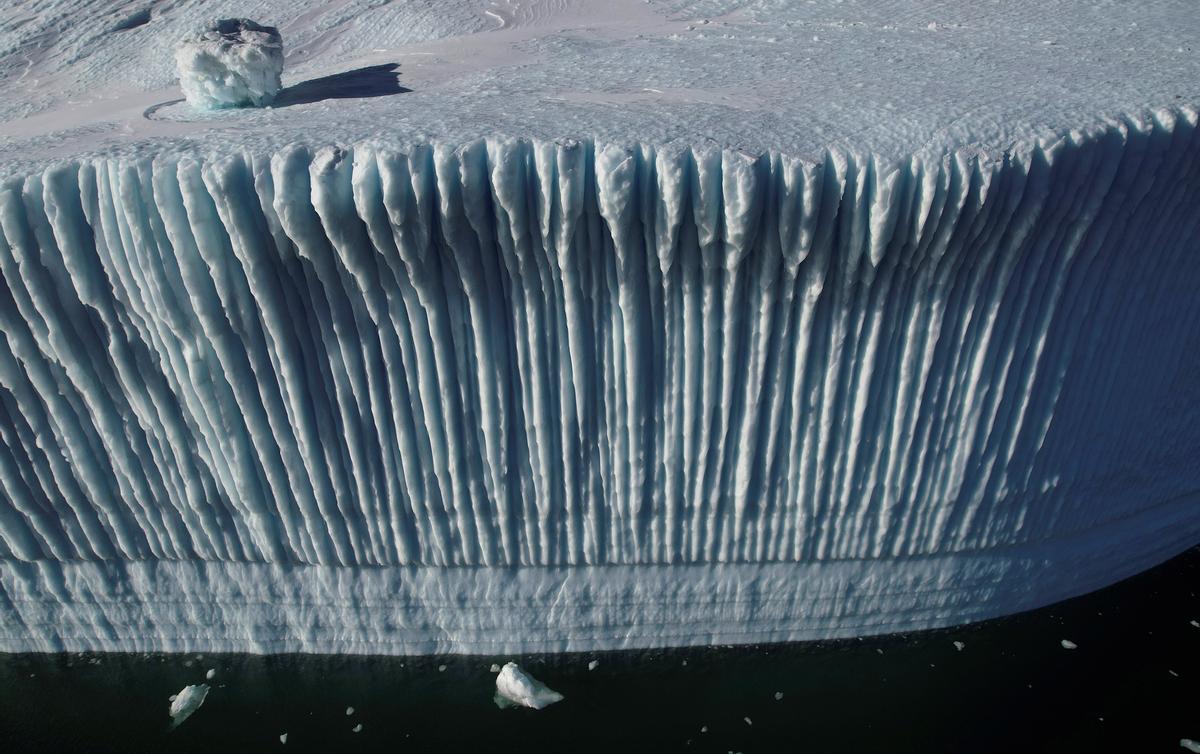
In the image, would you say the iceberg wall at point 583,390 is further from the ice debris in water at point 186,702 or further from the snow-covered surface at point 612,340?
the ice debris in water at point 186,702

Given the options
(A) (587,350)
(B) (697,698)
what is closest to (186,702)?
(B) (697,698)

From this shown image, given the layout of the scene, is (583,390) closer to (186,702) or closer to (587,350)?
(587,350)

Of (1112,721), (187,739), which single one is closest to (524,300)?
(187,739)

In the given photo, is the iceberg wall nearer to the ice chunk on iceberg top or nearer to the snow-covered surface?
the snow-covered surface

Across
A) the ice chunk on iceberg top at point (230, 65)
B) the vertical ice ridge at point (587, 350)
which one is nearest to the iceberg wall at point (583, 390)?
the vertical ice ridge at point (587, 350)

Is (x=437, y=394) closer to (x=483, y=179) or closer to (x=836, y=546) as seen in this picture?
(x=483, y=179)
